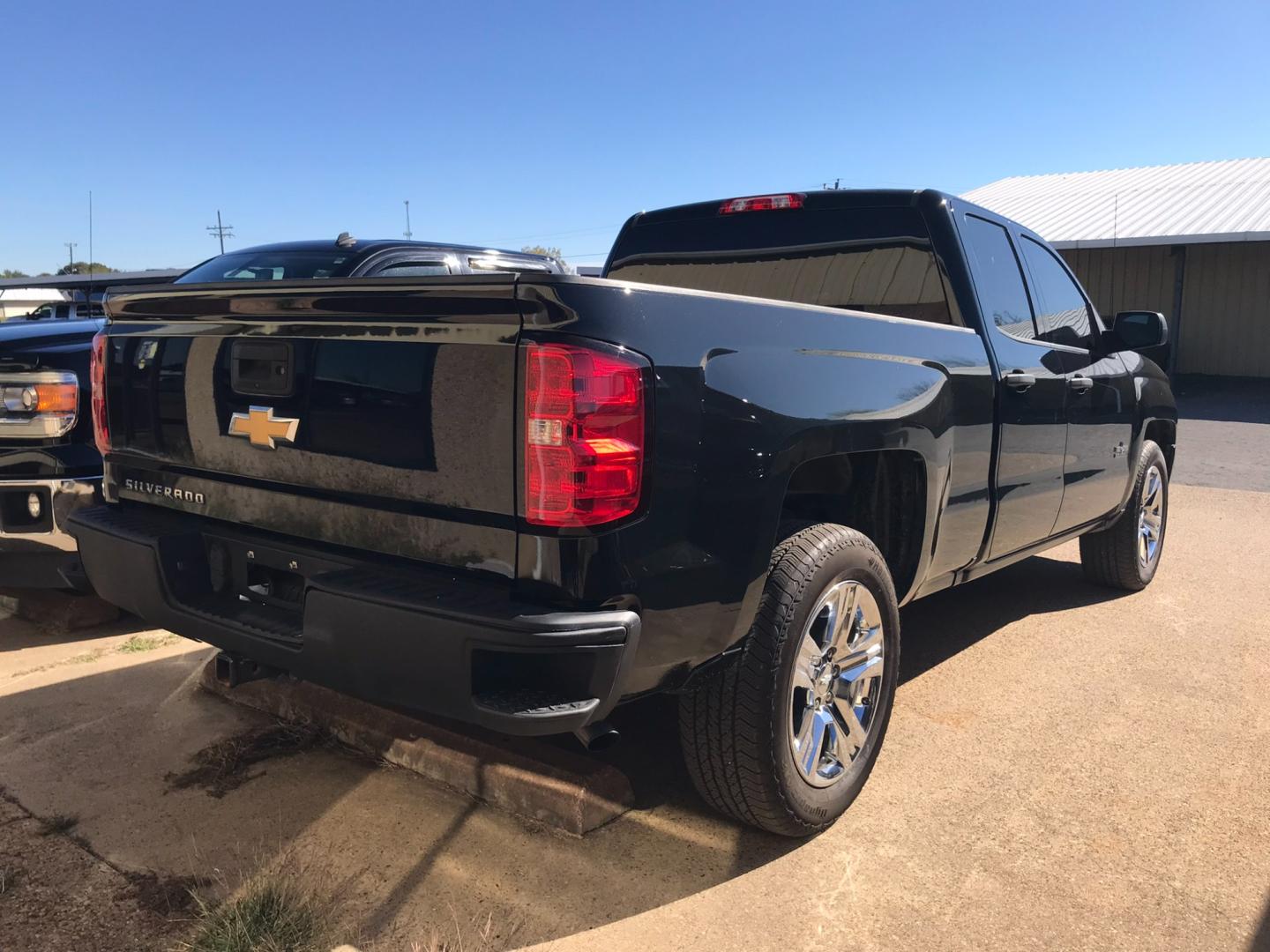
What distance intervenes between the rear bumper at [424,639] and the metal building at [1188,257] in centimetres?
1805

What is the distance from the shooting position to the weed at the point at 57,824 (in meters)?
2.84

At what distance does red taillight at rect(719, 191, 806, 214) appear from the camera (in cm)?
404

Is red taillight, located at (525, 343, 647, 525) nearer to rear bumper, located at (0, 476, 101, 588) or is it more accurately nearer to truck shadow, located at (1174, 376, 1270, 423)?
rear bumper, located at (0, 476, 101, 588)

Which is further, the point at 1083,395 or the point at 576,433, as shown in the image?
the point at 1083,395

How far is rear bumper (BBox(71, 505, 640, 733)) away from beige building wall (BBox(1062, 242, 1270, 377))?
66.5 feet

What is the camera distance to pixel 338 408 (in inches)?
95.9

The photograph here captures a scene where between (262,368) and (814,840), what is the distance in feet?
6.67

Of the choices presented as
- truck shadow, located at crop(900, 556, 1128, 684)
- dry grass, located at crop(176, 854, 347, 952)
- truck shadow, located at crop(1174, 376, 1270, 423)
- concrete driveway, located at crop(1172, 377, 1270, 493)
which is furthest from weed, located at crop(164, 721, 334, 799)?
truck shadow, located at crop(1174, 376, 1270, 423)

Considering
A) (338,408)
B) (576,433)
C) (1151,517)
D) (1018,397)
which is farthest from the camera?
(1151,517)

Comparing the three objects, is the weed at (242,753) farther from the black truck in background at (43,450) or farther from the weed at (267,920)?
the black truck in background at (43,450)

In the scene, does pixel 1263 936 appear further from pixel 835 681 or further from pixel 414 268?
pixel 414 268

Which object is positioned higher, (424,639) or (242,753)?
(424,639)

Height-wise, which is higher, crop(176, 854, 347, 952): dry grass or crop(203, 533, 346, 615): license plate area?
crop(203, 533, 346, 615): license plate area

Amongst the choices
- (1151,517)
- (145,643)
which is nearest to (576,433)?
(145,643)
